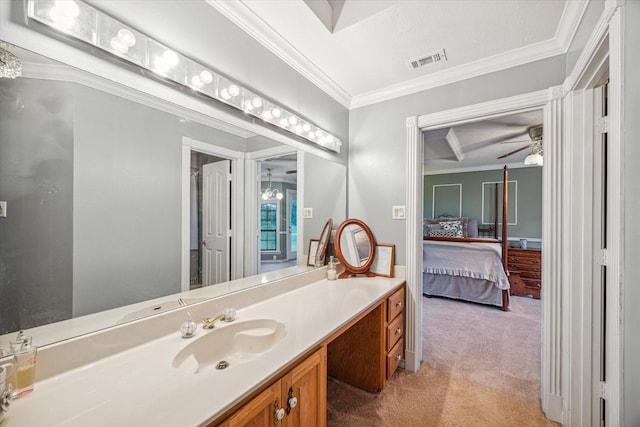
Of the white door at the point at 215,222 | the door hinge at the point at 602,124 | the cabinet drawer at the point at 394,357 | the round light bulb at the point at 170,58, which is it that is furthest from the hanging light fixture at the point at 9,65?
the door hinge at the point at 602,124

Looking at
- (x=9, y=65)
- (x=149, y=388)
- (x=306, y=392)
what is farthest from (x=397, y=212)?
(x=9, y=65)

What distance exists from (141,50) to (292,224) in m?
1.36

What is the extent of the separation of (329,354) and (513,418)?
4.14ft

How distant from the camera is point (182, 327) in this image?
47.0 inches

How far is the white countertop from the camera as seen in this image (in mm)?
712

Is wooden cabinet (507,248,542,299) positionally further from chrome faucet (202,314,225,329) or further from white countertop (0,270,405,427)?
chrome faucet (202,314,225,329)

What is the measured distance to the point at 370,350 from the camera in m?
1.96

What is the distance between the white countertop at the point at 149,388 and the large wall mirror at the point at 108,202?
6.4 inches

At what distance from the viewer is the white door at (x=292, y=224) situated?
2100 millimetres

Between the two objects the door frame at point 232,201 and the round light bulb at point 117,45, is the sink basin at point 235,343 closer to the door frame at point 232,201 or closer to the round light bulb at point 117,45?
the door frame at point 232,201

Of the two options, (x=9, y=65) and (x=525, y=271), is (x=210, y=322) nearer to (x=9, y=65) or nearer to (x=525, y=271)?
(x=9, y=65)

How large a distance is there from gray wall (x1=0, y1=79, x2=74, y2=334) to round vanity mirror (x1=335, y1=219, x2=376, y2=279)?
5.92 ft

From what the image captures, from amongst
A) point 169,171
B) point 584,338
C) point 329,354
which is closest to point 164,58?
point 169,171

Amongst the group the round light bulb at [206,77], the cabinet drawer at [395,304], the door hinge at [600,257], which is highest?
the round light bulb at [206,77]
